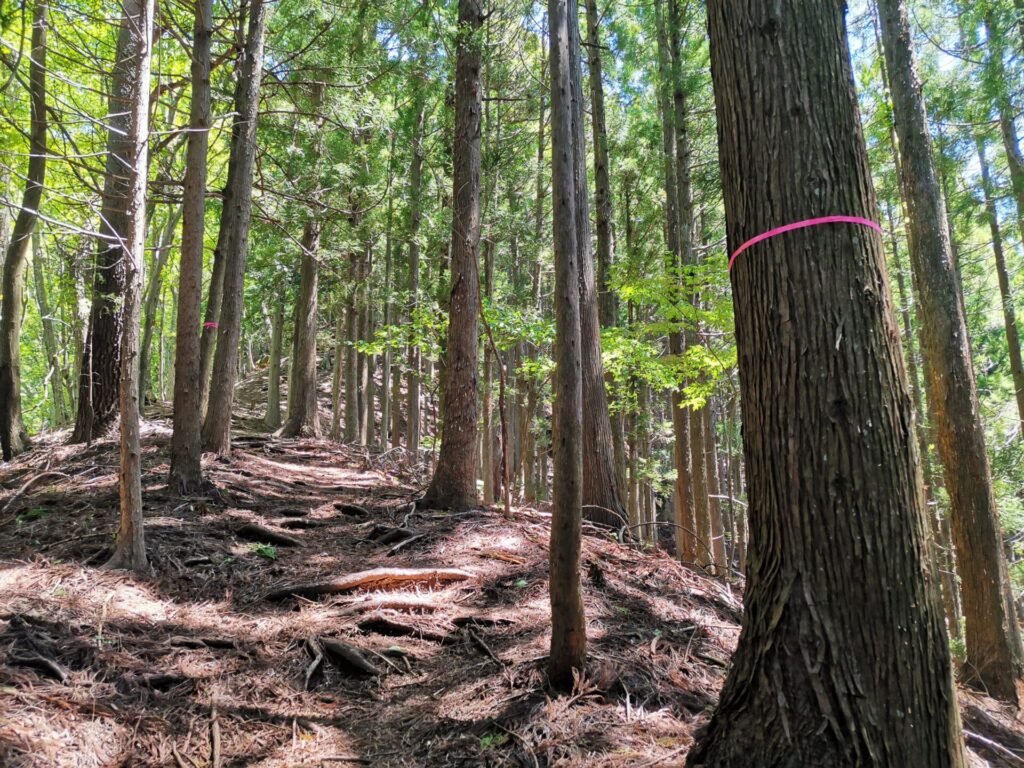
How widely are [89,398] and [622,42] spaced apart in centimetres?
1085

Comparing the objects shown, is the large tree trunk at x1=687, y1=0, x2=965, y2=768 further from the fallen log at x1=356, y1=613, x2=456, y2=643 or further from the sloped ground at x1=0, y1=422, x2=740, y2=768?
the fallen log at x1=356, y1=613, x2=456, y2=643

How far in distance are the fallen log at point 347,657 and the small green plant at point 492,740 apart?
1116 millimetres

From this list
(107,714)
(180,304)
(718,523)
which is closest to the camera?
(107,714)

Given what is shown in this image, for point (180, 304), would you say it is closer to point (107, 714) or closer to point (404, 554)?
point (404, 554)

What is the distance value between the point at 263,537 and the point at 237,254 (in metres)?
5.05

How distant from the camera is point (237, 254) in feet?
29.5

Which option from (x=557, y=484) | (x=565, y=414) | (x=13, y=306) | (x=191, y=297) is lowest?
(x=557, y=484)

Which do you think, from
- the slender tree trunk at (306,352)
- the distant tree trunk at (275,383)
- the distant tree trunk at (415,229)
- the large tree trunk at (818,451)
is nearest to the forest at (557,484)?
the large tree trunk at (818,451)

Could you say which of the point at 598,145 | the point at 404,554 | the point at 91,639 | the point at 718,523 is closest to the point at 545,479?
the point at 718,523

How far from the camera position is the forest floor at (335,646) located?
2.66m

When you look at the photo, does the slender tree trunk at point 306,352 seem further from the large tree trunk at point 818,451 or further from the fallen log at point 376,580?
the large tree trunk at point 818,451

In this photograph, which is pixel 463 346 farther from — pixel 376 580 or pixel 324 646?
pixel 324 646

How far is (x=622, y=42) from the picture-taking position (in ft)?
35.6

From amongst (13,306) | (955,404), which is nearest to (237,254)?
(13,306)
